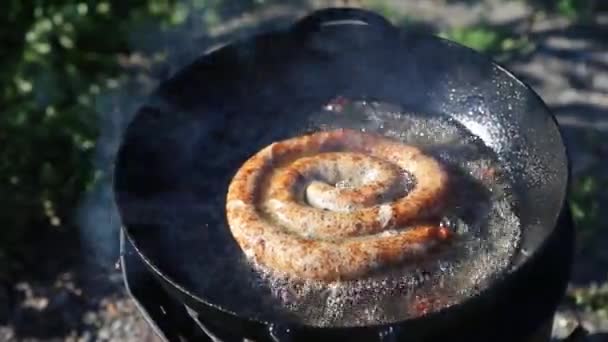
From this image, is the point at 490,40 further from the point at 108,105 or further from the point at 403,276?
the point at 403,276

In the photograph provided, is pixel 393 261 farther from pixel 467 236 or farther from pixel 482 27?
pixel 482 27

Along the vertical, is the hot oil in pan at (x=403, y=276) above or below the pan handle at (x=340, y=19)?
below

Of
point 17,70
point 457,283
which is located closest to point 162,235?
point 457,283

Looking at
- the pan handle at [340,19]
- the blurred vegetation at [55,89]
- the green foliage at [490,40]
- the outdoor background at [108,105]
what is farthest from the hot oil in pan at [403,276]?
the green foliage at [490,40]

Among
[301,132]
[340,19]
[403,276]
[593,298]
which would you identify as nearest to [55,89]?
[301,132]

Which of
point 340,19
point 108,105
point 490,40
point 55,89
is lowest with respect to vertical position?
point 108,105

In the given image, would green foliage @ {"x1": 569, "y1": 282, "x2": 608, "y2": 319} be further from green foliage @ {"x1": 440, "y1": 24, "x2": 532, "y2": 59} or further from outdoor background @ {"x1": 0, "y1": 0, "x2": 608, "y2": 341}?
green foliage @ {"x1": 440, "y1": 24, "x2": 532, "y2": 59}

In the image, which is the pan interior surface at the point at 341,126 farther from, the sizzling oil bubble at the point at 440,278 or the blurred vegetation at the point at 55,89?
the blurred vegetation at the point at 55,89
